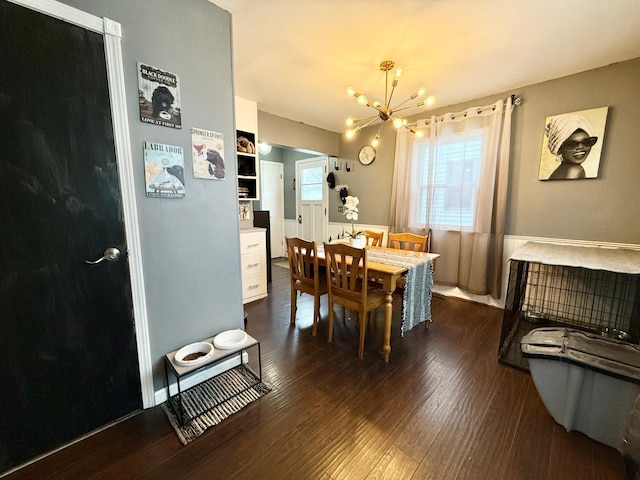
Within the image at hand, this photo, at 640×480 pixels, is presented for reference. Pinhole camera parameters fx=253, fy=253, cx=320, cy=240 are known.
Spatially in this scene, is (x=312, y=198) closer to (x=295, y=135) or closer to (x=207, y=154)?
(x=295, y=135)

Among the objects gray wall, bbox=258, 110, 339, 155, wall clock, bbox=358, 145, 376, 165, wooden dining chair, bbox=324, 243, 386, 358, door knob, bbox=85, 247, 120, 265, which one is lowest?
wooden dining chair, bbox=324, 243, 386, 358

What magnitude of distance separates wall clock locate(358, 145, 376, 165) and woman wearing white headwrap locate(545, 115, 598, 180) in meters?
2.10

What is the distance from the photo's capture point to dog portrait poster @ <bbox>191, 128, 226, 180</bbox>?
5.22 ft

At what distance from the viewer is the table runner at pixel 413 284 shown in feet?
7.02

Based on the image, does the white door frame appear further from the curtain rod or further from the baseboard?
the curtain rod

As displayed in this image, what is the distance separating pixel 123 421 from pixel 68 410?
0.94 feet

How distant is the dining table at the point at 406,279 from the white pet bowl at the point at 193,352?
112 cm

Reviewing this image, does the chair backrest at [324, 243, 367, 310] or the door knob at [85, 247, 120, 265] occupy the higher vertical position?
the door knob at [85, 247, 120, 265]

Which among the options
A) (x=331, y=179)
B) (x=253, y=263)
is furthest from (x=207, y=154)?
(x=331, y=179)

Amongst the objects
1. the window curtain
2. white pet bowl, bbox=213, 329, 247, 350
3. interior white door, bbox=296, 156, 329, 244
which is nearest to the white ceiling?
the window curtain

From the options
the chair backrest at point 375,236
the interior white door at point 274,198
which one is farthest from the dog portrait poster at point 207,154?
the interior white door at point 274,198

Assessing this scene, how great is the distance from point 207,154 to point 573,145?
3.39 metres

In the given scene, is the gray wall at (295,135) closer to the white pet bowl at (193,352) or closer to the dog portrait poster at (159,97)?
the dog portrait poster at (159,97)

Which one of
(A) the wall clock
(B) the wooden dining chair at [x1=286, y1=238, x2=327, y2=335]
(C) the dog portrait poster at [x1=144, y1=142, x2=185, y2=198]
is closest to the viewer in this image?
(C) the dog portrait poster at [x1=144, y1=142, x2=185, y2=198]
